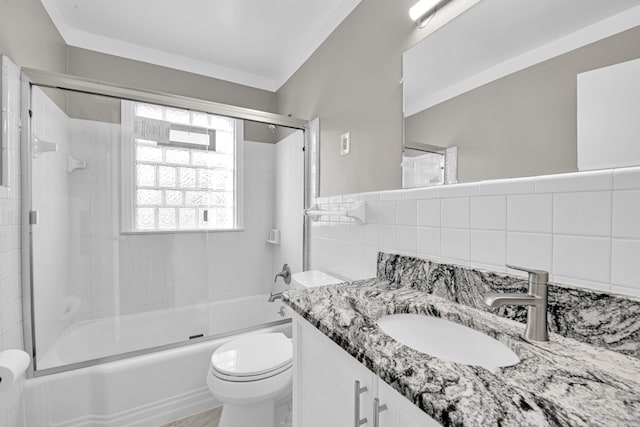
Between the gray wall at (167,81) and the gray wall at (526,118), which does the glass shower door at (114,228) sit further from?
the gray wall at (526,118)

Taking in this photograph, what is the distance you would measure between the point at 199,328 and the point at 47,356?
0.74 meters

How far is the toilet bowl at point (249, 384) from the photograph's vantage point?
119cm

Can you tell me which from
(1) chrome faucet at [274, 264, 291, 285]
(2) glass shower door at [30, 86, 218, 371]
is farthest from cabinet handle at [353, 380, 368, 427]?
(1) chrome faucet at [274, 264, 291, 285]

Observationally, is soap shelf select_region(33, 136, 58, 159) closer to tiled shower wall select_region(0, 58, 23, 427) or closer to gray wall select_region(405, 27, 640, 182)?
tiled shower wall select_region(0, 58, 23, 427)

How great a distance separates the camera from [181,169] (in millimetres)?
1886

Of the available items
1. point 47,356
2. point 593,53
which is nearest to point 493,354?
point 593,53

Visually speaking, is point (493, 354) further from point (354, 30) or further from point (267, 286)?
point (267, 286)

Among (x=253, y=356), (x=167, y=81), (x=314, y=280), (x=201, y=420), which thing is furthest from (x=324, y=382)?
(x=167, y=81)

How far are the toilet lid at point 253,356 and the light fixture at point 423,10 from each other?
1671 millimetres

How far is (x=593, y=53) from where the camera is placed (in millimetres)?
682

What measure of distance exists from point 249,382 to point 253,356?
16cm

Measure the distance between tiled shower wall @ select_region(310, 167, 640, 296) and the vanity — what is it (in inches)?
2.5

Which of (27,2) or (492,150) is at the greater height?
(27,2)

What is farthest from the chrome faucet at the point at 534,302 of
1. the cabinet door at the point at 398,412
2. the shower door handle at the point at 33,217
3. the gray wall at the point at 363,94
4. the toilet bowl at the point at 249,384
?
the shower door handle at the point at 33,217
